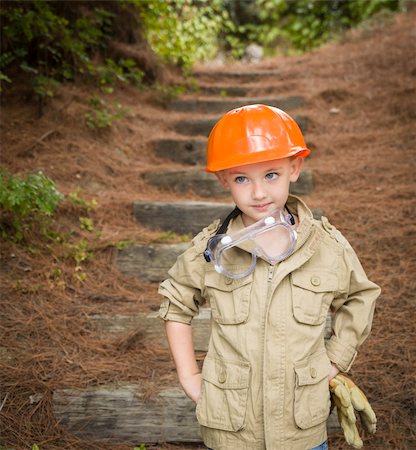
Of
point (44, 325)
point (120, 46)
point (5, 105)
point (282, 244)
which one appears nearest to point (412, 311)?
point (282, 244)

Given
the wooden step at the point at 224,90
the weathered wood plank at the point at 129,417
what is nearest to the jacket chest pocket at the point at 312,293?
the weathered wood plank at the point at 129,417

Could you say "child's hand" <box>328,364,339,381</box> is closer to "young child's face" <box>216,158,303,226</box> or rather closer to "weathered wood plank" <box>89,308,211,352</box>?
"young child's face" <box>216,158,303,226</box>

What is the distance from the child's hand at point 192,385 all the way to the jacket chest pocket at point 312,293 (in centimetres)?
38

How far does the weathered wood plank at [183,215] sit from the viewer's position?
366 cm

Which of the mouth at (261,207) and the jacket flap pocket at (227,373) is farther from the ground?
the mouth at (261,207)

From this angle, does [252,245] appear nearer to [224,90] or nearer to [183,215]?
[183,215]

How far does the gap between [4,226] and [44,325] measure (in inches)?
32.5

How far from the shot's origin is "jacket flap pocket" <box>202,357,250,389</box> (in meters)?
1.48

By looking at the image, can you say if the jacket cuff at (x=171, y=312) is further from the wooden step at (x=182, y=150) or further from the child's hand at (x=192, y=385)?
the wooden step at (x=182, y=150)

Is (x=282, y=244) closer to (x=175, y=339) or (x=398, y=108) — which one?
(x=175, y=339)

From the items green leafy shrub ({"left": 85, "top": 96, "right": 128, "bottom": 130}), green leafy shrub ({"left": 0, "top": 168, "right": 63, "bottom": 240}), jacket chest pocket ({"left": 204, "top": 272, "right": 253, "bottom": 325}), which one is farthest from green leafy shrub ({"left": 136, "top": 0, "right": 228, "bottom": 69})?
jacket chest pocket ({"left": 204, "top": 272, "right": 253, "bottom": 325})

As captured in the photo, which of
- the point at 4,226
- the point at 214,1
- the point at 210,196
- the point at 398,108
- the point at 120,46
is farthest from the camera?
the point at 214,1

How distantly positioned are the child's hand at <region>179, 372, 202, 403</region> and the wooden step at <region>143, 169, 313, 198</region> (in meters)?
2.72

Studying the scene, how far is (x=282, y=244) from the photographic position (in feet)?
5.24
